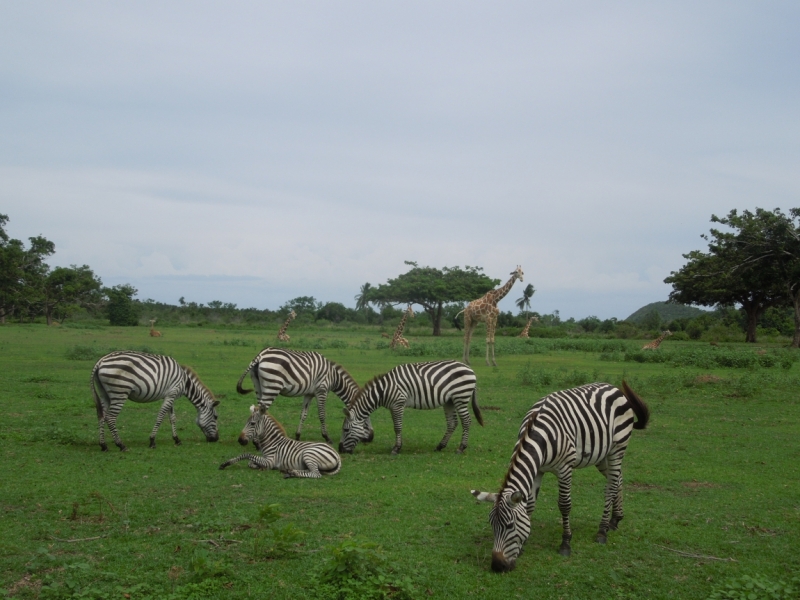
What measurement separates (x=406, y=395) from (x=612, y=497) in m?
4.96

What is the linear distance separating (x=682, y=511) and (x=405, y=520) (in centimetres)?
353

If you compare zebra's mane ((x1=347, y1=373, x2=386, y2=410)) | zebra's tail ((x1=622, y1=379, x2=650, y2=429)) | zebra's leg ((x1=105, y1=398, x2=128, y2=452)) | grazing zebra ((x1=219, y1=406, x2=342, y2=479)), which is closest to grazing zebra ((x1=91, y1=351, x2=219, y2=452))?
zebra's leg ((x1=105, y1=398, x2=128, y2=452))

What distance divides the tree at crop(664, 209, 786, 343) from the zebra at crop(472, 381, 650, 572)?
33930mm

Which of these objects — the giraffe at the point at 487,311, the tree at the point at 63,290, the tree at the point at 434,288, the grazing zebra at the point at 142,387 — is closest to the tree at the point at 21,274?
the tree at the point at 63,290

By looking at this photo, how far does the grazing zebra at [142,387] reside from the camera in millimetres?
11133

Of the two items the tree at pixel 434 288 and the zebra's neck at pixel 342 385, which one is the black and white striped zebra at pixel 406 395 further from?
the tree at pixel 434 288

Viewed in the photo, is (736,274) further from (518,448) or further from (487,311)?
→ (518,448)

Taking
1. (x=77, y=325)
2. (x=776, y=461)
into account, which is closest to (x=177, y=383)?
(x=776, y=461)

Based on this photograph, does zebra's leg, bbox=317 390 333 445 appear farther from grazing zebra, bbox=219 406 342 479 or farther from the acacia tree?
the acacia tree

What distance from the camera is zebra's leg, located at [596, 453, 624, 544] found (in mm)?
7156

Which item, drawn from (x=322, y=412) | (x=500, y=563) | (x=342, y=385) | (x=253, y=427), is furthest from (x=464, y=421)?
(x=500, y=563)

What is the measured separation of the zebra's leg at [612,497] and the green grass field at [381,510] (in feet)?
0.58

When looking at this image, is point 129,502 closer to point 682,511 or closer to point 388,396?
point 388,396

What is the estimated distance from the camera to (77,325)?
4772cm
